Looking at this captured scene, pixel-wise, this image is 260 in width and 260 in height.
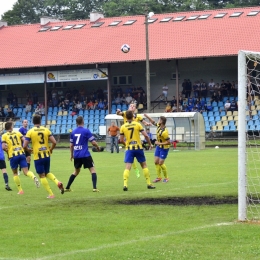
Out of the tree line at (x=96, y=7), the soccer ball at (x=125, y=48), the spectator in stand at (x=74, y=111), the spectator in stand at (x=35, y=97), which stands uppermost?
the tree line at (x=96, y=7)

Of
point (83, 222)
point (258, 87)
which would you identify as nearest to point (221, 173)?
point (258, 87)

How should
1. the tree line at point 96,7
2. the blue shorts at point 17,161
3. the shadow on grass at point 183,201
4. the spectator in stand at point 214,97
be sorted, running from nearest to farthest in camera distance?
the shadow on grass at point 183,201 < the blue shorts at point 17,161 < the spectator in stand at point 214,97 < the tree line at point 96,7

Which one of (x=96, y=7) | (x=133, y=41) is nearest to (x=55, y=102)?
(x=133, y=41)

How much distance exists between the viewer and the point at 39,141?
54.2 ft

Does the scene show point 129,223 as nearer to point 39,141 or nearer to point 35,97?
point 39,141

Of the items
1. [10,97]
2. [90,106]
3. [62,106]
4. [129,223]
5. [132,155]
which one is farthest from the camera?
[10,97]

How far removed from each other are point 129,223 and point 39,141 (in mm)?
4859

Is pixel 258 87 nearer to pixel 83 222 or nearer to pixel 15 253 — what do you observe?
Answer: pixel 83 222

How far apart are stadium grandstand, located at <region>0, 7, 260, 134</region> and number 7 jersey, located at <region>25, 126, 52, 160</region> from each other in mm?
32675

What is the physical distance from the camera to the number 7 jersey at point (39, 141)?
16.4 metres

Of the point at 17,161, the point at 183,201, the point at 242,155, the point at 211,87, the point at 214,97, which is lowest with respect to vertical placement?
the point at 183,201

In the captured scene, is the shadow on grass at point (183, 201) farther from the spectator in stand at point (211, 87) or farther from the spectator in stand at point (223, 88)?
the spectator in stand at point (211, 87)

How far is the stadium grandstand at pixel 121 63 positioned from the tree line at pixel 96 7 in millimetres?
21742

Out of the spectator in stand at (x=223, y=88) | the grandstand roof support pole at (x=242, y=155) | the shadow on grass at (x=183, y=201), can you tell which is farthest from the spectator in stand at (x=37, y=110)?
the grandstand roof support pole at (x=242, y=155)
